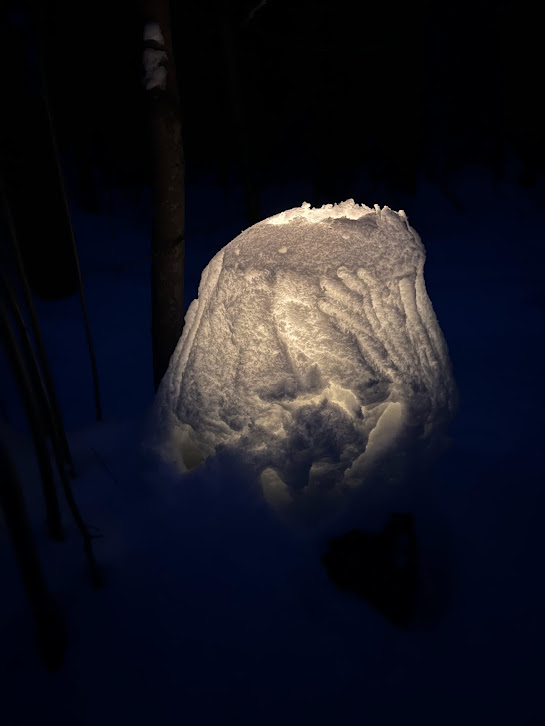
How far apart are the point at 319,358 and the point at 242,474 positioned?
0.67m

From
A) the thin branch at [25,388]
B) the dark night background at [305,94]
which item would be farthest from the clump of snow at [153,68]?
the dark night background at [305,94]

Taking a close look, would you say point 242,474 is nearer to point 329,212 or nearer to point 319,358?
point 319,358

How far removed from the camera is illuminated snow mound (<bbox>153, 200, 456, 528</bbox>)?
2.18 m

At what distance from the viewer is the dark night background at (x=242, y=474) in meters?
1.85

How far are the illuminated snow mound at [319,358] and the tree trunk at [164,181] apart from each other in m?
0.65

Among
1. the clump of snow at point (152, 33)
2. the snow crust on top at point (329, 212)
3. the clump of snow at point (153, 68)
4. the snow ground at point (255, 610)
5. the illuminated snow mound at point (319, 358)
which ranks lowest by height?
the snow ground at point (255, 610)

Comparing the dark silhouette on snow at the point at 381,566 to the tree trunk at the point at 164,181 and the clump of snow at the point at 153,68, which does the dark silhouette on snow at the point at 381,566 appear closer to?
the tree trunk at the point at 164,181

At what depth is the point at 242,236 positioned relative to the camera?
7.92 ft

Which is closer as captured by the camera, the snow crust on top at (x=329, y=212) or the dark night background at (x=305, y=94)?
the snow crust on top at (x=329, y=212)

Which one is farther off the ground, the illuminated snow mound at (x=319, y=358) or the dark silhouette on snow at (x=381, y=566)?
the illuminated snow mound at (x=319, y=358)

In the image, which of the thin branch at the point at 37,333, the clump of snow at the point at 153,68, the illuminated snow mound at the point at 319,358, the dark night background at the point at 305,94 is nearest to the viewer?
the thin branch at the point at 37,333

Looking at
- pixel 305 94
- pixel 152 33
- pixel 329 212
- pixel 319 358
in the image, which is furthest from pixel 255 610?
pixel 305 94

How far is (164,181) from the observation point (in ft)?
9.16

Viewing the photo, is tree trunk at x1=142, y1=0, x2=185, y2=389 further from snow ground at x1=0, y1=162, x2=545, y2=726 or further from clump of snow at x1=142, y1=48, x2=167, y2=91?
snow ground at x1=0, y1=162, x2=545, y2=726
